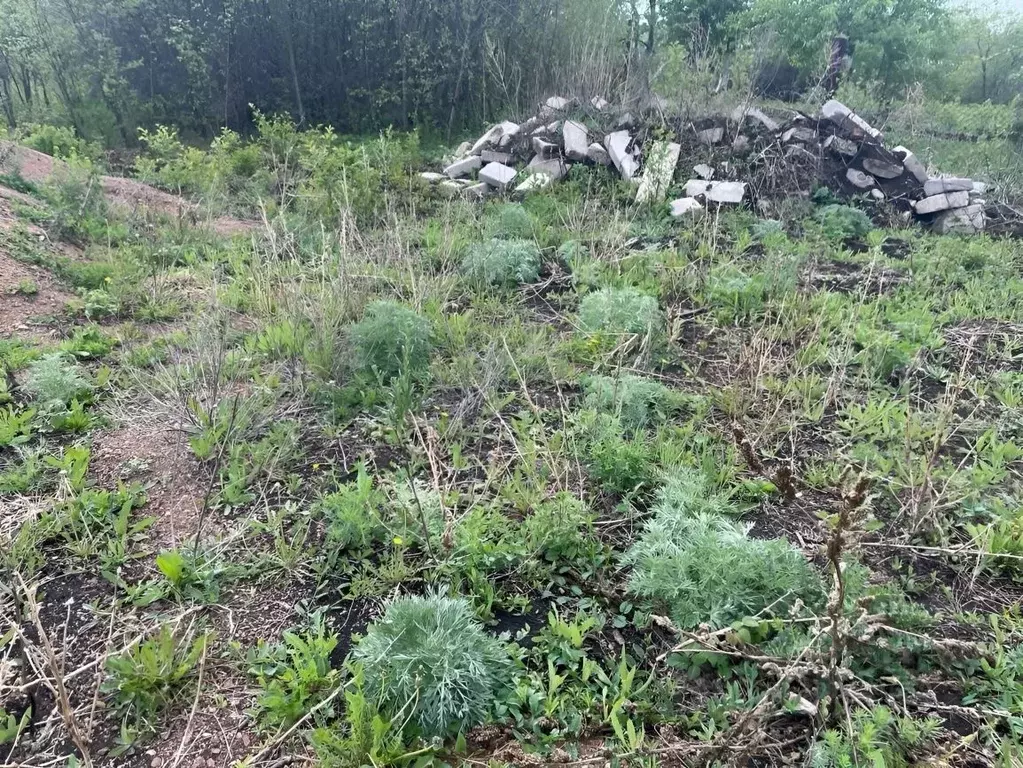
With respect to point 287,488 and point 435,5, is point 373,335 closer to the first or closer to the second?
point 287,488

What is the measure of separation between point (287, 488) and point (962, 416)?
374 cm

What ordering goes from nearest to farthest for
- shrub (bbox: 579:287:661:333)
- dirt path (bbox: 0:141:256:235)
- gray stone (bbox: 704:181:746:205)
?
shrub (bbox: 579:287:661:333) < dirt path (bbox: 0:141:256:235) < gray stone (bbox: 704:181:746:205)

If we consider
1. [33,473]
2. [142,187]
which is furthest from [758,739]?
[142,187]

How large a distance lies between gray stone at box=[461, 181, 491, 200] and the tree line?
282cm

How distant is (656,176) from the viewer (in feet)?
24.1

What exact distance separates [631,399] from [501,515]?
3.42 ft

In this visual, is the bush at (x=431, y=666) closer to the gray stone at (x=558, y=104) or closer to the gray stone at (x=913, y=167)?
the gray stone at (x=913, y=167)

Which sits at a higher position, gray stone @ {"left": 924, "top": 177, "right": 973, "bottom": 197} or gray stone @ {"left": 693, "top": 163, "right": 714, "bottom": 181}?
gray stone @ {"left": 693, "top": 163, "right": 714, "bottom": 181}

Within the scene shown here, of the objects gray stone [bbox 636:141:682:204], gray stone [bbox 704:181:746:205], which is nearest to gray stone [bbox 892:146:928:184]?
gray stone [bbox 704:181:746:205]

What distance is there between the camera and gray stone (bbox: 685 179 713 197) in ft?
24.1

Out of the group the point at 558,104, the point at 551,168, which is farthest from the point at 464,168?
the point at 558,104

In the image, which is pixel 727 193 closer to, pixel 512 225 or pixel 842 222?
pixel 842 222

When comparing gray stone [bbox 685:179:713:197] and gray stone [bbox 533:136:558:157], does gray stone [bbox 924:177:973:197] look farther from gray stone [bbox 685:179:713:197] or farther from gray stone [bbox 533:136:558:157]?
gray stone [bbox 533:136:558:157]

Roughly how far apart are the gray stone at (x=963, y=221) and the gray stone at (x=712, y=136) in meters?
2.78
